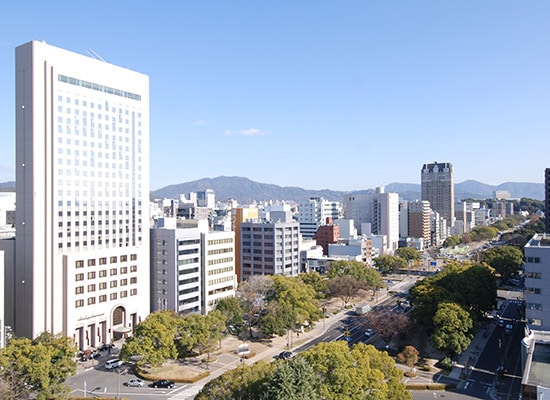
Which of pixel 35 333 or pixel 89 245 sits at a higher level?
pixel 89 245

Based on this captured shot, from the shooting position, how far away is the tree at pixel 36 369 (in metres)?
35.0

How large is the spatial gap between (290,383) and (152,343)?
23.1 meters

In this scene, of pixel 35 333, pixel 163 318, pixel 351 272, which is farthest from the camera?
pixel 351 272

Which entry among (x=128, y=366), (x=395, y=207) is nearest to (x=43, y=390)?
(x=128, y=366)

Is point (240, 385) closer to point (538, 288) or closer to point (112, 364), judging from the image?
point (112, 364)

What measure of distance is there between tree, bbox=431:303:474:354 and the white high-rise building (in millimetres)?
37682

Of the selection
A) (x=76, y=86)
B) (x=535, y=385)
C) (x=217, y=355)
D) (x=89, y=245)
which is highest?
(x=76, y=86)

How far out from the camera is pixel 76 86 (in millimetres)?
55719

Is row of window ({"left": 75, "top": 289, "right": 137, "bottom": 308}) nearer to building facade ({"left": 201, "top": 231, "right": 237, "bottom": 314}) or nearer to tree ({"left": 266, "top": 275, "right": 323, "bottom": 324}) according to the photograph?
building facade ({"left": 201, "top": 231, "right": 237, "bottom": 314})

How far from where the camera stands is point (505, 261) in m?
88.7

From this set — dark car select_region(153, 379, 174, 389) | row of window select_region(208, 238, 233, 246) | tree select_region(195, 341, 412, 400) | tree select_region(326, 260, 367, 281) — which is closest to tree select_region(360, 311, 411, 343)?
tree select_region(195, 341, 412, 400)

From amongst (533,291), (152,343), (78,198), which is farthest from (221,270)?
(533,291)

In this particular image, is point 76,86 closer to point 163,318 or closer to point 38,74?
point 38,74

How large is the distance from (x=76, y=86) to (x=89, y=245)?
19613mm
